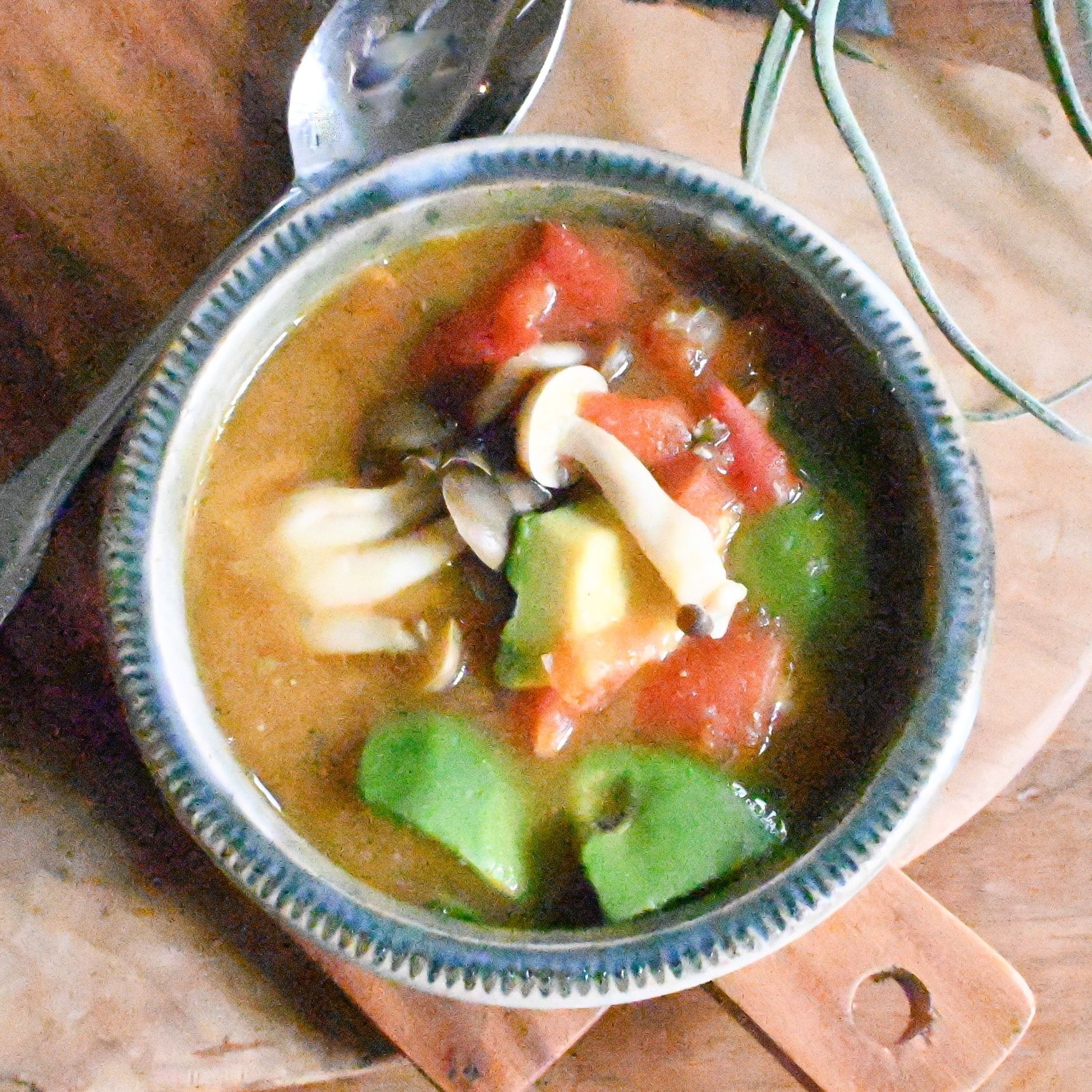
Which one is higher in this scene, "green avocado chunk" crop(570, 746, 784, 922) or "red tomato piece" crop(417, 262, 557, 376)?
"red tomato piece" crop(417, 262, 557, 376)

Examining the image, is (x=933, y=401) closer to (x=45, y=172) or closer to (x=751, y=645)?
(x=751, y=645)

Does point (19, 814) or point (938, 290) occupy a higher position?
point (938, 290)

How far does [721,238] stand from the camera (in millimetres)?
1241

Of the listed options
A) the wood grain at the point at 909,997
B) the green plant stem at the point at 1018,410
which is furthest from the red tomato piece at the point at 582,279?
the wood grain at the point at 909,997

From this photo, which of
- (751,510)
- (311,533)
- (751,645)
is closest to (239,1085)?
(311,533)

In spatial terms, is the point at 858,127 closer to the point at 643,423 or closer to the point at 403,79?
the point at 643,423

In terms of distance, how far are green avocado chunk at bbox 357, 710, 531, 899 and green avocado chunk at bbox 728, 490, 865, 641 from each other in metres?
0.36

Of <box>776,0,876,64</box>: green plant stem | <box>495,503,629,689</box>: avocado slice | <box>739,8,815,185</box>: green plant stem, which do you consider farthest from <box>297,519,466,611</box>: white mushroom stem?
<box>776,0,876,64</box>: green plant stem

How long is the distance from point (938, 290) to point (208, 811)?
115 centimetres

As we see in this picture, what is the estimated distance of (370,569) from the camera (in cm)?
123

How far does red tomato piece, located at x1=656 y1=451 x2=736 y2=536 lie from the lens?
1.20 m

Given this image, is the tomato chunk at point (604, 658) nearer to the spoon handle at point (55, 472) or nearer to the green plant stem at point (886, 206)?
the green plant stem at point (886, 206)

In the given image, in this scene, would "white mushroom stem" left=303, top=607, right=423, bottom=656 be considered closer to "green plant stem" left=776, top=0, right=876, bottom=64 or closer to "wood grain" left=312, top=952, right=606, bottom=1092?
"wood grain" left=312, top=952, right=606, bottom=1092

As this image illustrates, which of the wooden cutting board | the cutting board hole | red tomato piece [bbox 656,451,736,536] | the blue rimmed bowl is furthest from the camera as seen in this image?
the cutting board hole
